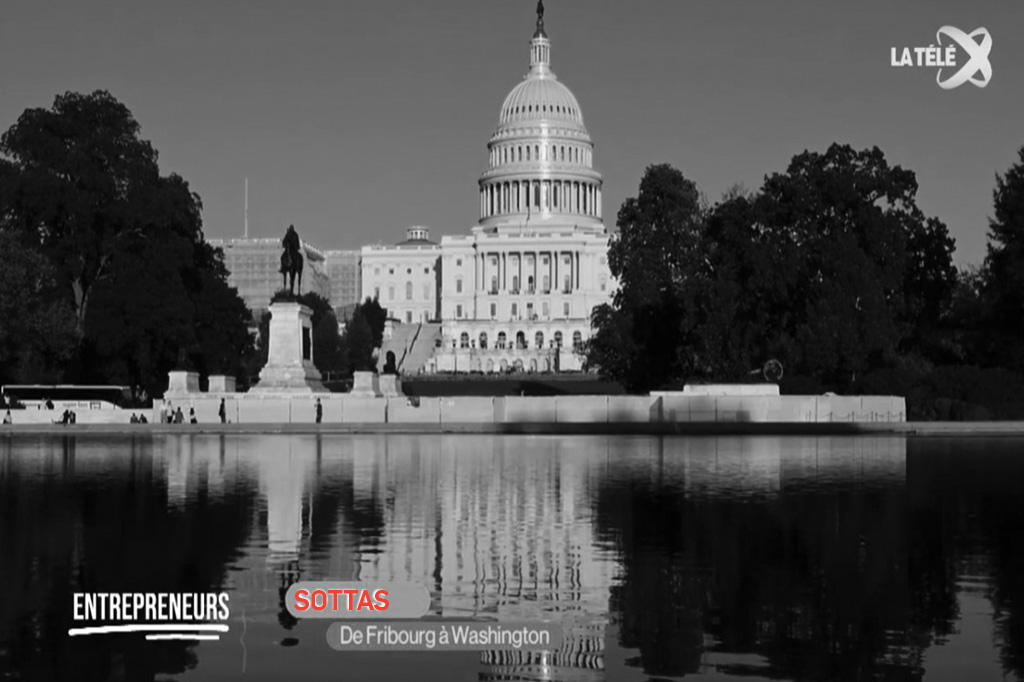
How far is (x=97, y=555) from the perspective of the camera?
16.2m

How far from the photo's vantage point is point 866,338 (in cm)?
5456

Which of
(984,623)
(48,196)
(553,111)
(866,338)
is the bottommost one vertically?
(984,623)

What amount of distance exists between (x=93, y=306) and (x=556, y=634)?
54.0m

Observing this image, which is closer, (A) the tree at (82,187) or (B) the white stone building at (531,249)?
(A) the tree at (82,187)

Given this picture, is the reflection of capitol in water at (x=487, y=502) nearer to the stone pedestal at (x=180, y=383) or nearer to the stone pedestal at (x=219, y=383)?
the stone pedestal at (x=180, y=383)

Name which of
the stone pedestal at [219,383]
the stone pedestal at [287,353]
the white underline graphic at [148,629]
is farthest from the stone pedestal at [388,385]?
the white underline graphic at [148,629]

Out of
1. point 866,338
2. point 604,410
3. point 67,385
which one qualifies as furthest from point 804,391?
point 67,385

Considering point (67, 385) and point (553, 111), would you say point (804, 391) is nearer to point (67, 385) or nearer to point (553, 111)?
point (67, 385)

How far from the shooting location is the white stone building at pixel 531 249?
156 m

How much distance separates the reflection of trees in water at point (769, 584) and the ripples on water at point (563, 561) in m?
0.04

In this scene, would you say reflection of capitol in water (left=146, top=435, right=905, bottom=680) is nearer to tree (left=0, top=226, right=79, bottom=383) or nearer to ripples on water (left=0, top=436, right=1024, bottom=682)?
ripples on water (left=0, top=436, right=1024, bottom=682)

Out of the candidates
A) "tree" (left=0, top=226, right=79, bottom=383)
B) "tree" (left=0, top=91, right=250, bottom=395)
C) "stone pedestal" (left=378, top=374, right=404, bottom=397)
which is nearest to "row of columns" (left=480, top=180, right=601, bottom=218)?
"tree" (left=0, top=91, right=250, bottom=395)

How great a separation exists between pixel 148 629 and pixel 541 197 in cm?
16999

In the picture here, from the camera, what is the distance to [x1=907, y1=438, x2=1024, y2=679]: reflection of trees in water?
12.9 metres
